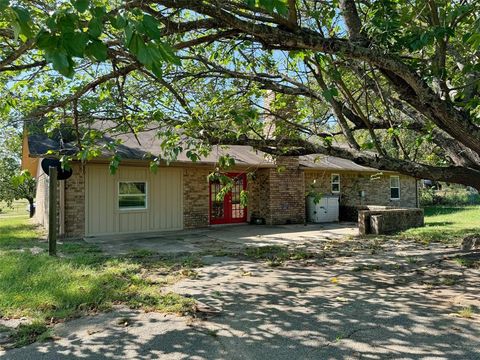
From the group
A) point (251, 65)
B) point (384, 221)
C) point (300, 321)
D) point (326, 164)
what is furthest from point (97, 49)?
point (326, 164)

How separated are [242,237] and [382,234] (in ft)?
15.6

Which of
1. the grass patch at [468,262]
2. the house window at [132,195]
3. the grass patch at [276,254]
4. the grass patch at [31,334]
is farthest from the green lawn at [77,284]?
the grass patch at [468,262]

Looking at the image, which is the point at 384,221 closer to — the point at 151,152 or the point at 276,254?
the point at 276,254

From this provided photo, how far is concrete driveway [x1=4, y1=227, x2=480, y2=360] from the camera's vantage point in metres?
3.79

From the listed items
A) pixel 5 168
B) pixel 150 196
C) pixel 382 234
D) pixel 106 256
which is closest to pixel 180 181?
pixel 150 196

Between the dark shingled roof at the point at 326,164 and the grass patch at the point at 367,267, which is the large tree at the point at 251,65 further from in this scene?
the dark shingled roof at the point at 326,164

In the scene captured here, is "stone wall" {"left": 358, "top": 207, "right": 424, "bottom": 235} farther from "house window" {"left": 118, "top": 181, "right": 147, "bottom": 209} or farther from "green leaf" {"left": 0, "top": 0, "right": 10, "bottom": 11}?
"green leaf" {"left": 0, "top": 0, "right": 10, "bottom": 11}

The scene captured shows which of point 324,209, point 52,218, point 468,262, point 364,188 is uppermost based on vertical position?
point 364,188

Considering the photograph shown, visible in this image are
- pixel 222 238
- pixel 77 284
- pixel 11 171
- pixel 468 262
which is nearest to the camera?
pixel 77 284

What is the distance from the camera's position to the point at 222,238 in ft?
40.2

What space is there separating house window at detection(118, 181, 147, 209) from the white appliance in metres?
7.34

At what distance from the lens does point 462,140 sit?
18.0ft

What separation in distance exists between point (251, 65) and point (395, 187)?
17687 millimetres

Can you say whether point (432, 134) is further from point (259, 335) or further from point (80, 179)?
point (80, 179)
